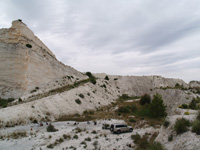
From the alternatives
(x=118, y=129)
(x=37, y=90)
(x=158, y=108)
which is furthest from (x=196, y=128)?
(x=37, y=90)

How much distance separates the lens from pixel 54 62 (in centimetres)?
5269

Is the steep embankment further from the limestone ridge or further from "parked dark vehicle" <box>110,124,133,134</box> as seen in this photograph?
"parked dark vehicle" <box>110,124,133,134</box>

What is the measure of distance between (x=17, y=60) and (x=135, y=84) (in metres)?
61.1

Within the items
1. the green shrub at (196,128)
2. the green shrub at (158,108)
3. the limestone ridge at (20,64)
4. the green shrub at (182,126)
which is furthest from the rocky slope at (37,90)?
the green shrub at (196,128)

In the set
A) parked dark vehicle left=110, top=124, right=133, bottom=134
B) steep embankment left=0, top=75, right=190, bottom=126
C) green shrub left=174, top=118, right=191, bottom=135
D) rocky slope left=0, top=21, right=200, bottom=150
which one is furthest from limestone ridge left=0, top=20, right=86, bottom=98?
green shrub left=174, top=118, right=191, bottom=135

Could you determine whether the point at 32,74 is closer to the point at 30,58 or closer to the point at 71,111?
the point at 30,58

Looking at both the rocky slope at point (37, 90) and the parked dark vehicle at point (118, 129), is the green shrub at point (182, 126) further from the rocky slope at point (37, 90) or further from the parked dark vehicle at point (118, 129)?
the parked dark vehicle at point (118, 129)

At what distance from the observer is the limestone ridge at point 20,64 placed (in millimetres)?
35188

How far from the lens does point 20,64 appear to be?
127 feet

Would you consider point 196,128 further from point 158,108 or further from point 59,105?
point 59,105

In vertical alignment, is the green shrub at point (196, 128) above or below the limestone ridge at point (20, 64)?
below

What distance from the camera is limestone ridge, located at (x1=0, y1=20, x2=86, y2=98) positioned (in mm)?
35188

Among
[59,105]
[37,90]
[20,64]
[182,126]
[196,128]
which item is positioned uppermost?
[20,64]

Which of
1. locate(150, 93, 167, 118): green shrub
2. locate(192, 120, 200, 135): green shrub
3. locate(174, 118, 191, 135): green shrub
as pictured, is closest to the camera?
locate(192, 120, 200, 135): green shrub
